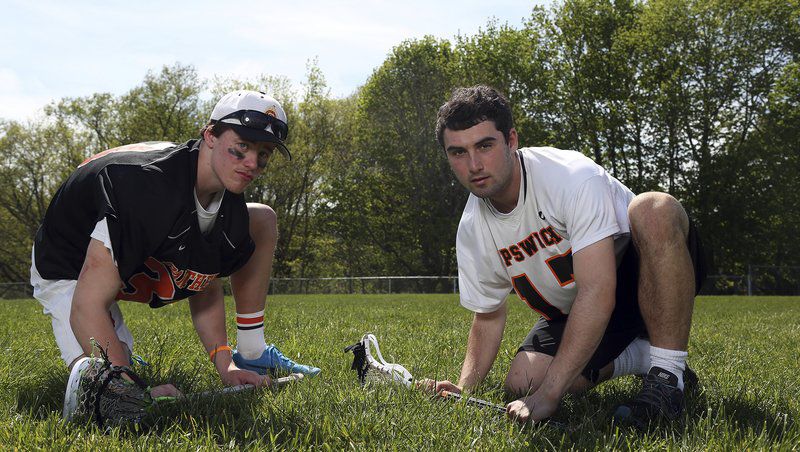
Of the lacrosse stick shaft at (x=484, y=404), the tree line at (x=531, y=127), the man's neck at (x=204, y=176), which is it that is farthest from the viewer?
the tree line at (x=531, y=127)

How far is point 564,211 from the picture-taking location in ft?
11.4

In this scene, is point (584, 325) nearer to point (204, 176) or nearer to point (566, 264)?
point (566, 264)

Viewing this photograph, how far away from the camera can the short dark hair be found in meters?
3.59

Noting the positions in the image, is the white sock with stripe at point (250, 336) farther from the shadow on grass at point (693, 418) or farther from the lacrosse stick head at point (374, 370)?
the shadow on grass at point (693, 418)

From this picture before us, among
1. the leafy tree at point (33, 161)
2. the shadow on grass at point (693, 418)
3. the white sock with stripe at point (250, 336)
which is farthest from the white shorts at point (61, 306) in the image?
the leafy tree at point (33, 161)

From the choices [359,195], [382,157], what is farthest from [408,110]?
[359,195]

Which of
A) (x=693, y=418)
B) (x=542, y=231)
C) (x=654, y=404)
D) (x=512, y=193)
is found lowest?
(x=693, y=418)

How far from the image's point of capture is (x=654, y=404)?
323 cm

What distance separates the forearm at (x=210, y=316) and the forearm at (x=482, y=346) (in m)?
1.66

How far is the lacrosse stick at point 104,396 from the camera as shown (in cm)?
295

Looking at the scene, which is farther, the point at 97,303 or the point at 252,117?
the point at 252,117

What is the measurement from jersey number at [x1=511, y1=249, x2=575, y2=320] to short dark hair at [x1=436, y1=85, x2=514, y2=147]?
0.74 metres

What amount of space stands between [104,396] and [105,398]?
1cm

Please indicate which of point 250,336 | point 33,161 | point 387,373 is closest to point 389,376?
point 387,373
